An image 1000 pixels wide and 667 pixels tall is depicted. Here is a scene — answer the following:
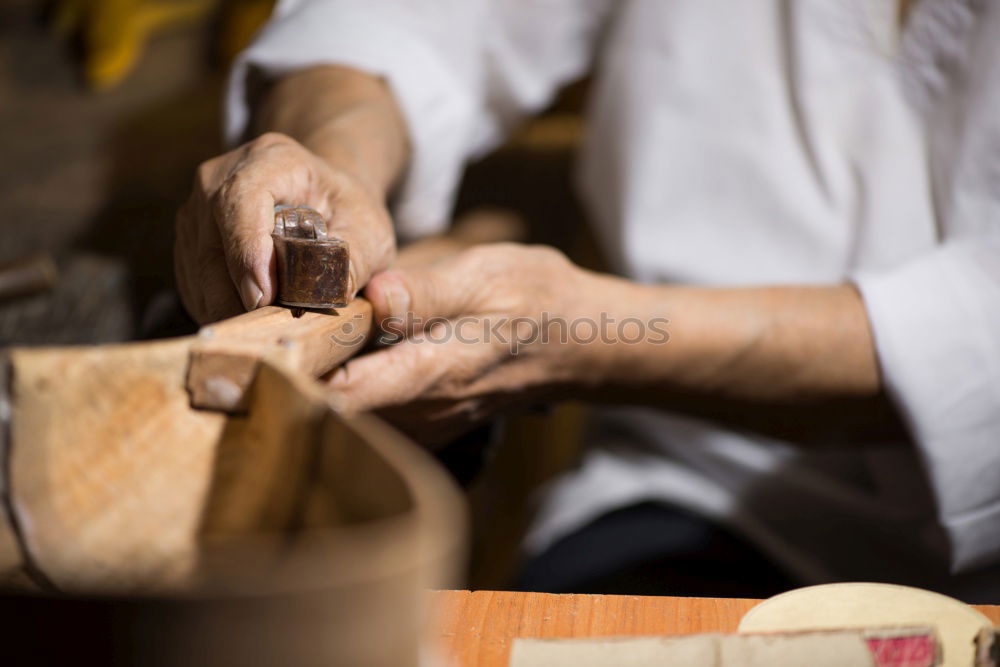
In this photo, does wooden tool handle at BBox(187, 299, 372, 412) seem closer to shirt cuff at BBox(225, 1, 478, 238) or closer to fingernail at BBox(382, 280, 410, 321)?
fingernail at BBox(382, 280, 410, 321)

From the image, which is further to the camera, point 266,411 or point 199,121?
point 199,121

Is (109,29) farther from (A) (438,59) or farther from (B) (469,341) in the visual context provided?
(B) (469,341)

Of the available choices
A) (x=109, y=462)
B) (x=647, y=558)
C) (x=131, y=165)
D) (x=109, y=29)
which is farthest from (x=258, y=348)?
Answer: (x=109, y=29)

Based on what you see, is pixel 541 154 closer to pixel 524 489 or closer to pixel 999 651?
pixel 524 489

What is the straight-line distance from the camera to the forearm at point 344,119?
64 cm

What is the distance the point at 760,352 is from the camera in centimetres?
A: 63

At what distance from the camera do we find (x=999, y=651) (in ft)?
1.07

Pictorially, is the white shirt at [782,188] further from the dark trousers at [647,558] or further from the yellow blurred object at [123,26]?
the yellow blurred object at [123,26]

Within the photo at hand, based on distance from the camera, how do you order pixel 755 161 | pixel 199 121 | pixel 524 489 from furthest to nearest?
pixel 524 489 < pixel 199 121 < pixel 755 161

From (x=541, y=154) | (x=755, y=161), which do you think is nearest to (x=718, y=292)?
(x=755, y=161)

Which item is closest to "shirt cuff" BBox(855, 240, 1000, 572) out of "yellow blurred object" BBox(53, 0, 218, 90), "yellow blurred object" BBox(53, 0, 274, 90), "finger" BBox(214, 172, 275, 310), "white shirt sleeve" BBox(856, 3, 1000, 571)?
"white shirt sleeve" BBox(856, 3, 1000, 571)

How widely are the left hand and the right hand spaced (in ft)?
0.12

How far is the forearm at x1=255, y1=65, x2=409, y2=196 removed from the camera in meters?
0.64

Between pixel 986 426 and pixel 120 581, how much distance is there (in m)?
0.53
